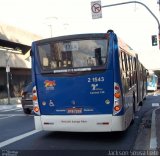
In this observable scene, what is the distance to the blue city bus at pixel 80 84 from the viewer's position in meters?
11.5

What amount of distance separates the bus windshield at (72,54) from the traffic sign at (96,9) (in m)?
11.7

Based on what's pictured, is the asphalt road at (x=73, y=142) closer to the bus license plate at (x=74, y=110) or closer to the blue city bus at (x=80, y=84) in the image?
the blue city bus at (x=80, y=84)

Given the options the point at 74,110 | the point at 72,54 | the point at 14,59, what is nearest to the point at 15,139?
the point at 74,110

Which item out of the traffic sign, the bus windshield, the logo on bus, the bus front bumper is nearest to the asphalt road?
the bus front bumper

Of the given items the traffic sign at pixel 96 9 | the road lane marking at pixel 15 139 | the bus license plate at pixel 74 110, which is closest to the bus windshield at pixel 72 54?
the bus license plate at pixel 74 110

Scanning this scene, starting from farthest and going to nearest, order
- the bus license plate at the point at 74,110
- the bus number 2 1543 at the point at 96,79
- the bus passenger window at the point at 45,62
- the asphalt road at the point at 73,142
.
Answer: the bus passenger window at the point at 45,62 → the bus license plate at the point at 74,110 → the bus number 2 1543 at the point at 96,79 → the asphalt road at the point at 73,142

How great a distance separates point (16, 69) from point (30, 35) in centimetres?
702

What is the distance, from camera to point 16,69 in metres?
55.5

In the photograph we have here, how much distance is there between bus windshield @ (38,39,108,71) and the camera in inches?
459

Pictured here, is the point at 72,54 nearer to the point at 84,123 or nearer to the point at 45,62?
the point at 45,62

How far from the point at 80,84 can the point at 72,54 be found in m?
0.90

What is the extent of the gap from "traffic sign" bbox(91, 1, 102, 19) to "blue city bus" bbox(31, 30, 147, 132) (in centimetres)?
1168

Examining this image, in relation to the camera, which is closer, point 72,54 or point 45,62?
point 72,54

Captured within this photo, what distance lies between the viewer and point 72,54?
11961mm
